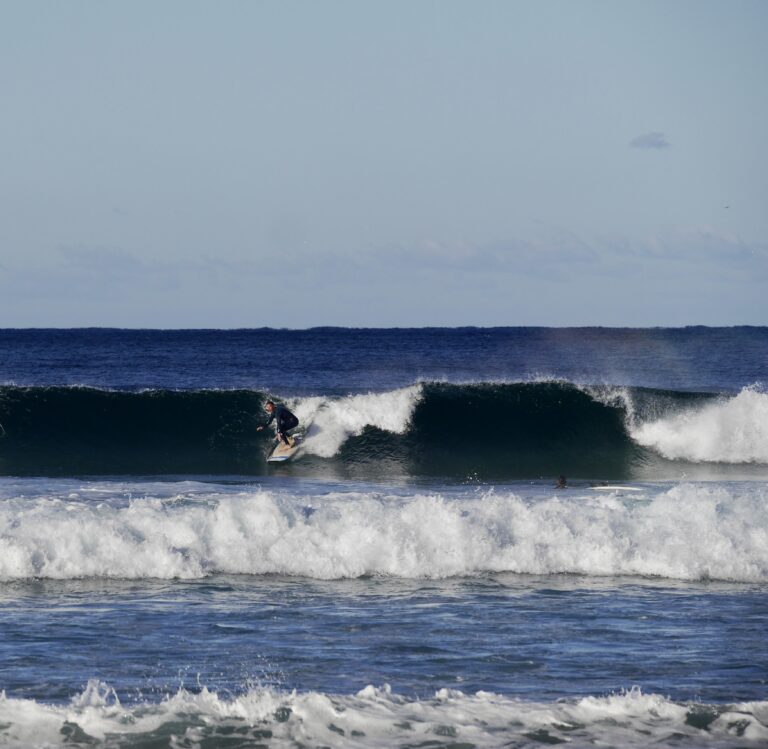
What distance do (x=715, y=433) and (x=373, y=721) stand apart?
20109 millimetres

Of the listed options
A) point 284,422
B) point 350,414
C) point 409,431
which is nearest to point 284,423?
point 284,422

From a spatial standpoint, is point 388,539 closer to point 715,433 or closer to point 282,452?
point 282,452

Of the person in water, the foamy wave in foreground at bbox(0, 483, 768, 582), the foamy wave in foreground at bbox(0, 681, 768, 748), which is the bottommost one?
the foamy wave in foreground at bbox(0, 681, 768, 748)

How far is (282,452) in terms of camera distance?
980 inches

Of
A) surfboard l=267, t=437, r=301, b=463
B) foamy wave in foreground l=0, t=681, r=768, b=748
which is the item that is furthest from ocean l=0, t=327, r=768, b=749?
surfboard l=267, t=437, r=301, b=463

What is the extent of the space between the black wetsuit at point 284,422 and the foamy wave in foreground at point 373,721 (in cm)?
1633

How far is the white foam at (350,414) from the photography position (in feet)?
85.7

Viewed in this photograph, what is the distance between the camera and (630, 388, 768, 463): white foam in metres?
26.0

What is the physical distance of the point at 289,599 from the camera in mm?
12070

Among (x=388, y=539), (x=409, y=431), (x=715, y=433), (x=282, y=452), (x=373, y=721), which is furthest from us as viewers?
(x=409, y=431)

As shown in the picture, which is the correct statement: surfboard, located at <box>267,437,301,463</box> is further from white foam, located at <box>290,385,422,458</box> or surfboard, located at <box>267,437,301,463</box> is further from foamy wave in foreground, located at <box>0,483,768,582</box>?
foamy wave in foreground, located at <box>0,483,768,582</box>

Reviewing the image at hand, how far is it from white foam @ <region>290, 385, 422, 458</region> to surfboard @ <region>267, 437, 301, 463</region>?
46 centimetres

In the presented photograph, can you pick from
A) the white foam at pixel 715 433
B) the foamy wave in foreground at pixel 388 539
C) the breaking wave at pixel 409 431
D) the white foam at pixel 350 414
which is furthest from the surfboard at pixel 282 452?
the foamy wave in foreground at pixel 388 539

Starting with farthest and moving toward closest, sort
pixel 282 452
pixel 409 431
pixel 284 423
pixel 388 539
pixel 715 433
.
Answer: pixel 409 431
pixel 715 433
pixel 284 423
pixel 282 452
pixel 388 539
